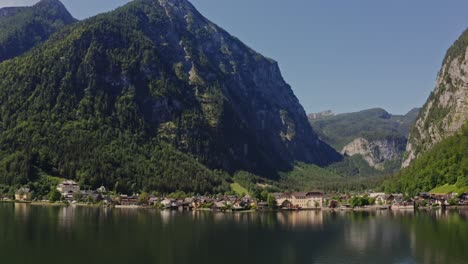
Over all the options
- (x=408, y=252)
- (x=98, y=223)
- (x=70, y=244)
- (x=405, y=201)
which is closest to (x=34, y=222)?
(x=98, y=223)

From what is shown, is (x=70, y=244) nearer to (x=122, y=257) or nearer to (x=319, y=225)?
(x=122, y=257)

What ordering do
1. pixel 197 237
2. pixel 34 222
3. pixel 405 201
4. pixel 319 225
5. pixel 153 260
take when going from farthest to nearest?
pixel 405 201 < pixel 319 225 < pixel 34 222 < pixel 197 237 < pixel 153 260

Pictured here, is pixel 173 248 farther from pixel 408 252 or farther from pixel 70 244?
pixel 408 252

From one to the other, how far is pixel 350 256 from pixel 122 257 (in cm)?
3502

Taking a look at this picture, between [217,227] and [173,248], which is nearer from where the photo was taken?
[173,248]

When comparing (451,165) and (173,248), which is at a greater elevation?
(451,165)

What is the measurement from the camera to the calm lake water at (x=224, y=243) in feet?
229

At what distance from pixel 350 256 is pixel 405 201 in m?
134

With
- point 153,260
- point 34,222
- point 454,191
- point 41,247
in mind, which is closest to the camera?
point 153,260

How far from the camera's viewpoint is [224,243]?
8569 cm

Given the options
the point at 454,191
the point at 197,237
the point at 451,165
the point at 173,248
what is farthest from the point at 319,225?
the point at 451,165

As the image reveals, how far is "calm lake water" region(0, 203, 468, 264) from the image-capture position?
69688 millimetres

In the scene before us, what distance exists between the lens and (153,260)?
67250mm

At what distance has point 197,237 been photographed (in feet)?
302
